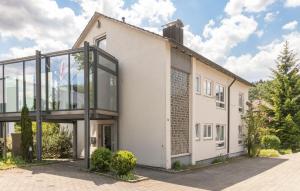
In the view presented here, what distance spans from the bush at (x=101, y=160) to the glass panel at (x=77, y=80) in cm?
252

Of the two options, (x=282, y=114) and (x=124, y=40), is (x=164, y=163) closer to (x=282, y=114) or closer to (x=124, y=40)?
(x=124, y=40)

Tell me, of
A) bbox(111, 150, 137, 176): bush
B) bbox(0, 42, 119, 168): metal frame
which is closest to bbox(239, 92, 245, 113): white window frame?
bbox(0, 42, 119, 168): metal frame

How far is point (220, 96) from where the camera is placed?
80.0ft

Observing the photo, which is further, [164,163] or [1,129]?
[1,129]

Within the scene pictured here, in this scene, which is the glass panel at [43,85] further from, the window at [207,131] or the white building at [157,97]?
the window at [207,131]

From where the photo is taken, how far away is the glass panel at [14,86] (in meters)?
17.7

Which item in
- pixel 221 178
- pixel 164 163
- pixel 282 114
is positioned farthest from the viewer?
pixel 282 114

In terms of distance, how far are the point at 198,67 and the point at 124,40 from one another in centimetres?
498

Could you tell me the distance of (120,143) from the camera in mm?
18031

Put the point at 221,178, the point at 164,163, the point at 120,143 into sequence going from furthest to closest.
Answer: the point at 120,143
the point at 164,163
the point at 221,178

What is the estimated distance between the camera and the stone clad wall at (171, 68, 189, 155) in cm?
1739

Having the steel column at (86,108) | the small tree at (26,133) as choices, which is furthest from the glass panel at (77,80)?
the small tree at (26,133)

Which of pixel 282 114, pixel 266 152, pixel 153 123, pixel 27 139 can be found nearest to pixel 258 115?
pixel 266 152

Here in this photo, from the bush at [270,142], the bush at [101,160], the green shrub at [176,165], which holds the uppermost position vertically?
the bush at [101,160]
